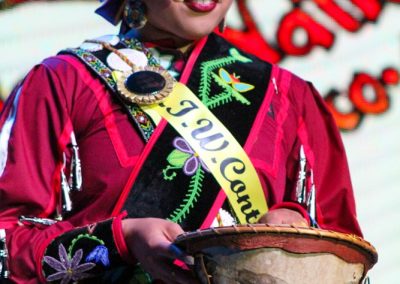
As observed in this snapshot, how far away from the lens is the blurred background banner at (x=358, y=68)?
4.71 m

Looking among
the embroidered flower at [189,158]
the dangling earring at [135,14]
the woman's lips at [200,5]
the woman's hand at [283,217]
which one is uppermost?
the woman's lips at [200,5]

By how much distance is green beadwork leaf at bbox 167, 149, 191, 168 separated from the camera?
3.10m

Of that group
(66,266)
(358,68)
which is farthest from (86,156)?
(358,68)

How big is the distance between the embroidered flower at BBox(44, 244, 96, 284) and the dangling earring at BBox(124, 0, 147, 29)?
574 millimetres

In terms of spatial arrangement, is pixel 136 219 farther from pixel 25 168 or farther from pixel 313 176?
pixel 313 176

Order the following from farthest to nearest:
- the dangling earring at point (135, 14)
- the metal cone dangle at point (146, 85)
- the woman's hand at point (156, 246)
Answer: the dangling earring at point (135, 14), the metal cone dangle at point (146, 85), the woman's hand at point (156, 246)

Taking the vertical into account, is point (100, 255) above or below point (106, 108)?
below

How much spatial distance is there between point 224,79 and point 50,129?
40cm

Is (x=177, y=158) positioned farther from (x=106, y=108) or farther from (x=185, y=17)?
(x=185, y=17)

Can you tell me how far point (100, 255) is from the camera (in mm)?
2926

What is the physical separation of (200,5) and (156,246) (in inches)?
25.2

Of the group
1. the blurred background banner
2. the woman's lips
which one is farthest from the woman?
the blurred background banner

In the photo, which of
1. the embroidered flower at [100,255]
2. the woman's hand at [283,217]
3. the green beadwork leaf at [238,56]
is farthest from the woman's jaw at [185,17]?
the embroidered flower at [100,255]

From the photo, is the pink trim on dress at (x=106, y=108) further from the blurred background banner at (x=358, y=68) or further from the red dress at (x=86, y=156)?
the blurred background banner at (x=358, y=68)
